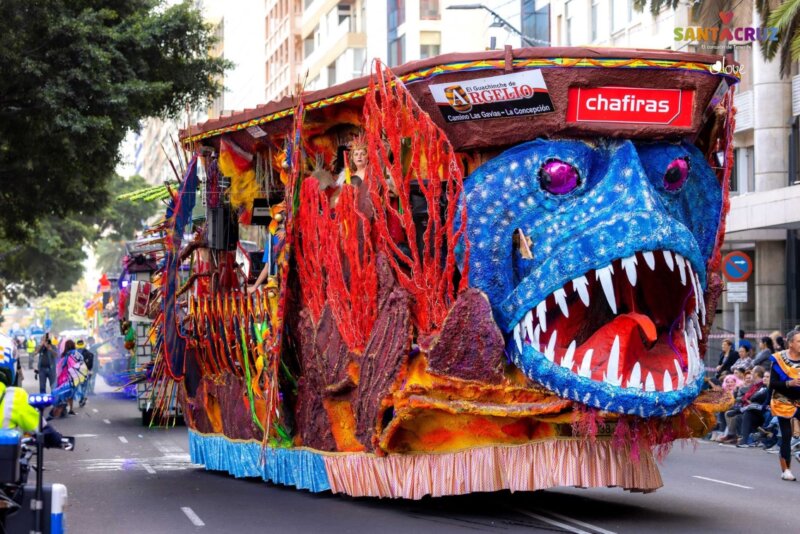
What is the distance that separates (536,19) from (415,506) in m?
30.9

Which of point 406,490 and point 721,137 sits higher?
point 721,137

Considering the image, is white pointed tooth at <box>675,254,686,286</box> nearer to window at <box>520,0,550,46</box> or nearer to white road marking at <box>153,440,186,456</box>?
white road marking at <box>153,440,186,456</box>

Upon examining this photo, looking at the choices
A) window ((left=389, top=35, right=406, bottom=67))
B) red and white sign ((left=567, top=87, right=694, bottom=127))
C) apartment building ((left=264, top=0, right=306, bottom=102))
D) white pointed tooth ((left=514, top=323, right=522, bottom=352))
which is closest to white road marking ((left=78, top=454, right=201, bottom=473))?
white pointed tooth ((left=514, top=323, right=522, bottom=352))

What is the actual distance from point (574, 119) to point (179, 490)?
20.6 feet

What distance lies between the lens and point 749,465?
18.3m

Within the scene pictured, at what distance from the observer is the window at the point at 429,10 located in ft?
169

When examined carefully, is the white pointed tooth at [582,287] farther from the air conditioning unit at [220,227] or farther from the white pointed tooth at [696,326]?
the air conditioning unit at [220,227]

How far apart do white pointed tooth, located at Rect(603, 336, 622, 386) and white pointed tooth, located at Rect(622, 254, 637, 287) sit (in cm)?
53

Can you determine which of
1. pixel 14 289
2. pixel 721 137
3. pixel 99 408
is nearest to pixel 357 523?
pixel 721 137

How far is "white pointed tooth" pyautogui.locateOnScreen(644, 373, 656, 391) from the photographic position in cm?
1194

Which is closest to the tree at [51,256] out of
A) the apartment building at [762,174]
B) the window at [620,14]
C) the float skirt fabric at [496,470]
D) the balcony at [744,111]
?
the window at [620,14]

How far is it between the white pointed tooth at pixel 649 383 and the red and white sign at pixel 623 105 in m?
2.20

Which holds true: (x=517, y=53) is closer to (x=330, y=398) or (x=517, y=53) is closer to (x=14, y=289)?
(x=330, y=398)

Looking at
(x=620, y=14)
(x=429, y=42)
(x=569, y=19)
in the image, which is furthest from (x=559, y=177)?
(x=429, y=42)
